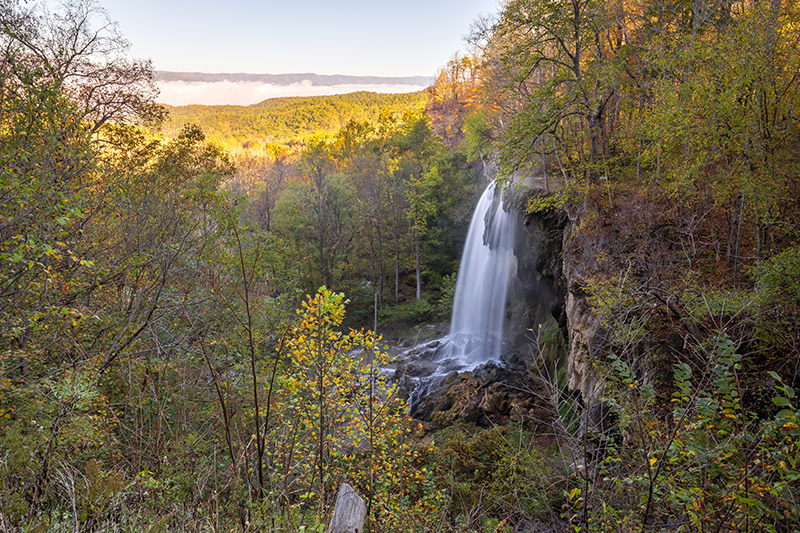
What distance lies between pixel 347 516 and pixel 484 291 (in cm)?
1883

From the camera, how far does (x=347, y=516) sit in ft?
7.75

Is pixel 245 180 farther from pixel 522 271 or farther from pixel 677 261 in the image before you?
pixel 677 261

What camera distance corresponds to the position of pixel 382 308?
2580cm

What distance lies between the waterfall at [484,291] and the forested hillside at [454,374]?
88.8 inches

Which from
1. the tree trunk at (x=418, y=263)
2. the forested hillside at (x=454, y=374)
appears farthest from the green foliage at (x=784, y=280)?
the tree trunk at (x=418, y=263)

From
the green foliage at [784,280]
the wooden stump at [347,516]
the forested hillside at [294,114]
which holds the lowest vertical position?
the wooden stump at [347,516]

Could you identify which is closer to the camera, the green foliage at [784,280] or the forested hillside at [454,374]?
the forested hillside at [454,374]

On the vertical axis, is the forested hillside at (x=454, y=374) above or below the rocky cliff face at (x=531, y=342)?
above

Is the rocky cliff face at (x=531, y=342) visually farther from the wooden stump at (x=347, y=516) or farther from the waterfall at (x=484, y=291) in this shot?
the wooden stump at (x=347, y=516)

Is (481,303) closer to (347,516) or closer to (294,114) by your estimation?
(347,516)

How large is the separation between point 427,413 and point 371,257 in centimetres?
1513

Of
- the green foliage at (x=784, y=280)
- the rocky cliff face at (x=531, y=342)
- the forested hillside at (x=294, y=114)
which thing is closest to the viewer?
the green foliage at (x=784, y=280)

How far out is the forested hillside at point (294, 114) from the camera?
217 ft

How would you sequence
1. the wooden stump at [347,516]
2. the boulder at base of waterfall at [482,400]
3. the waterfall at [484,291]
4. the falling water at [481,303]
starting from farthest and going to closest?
the waterfall at [484,291]
the falling water at [481,303]
the boulder at base of waterfall at [482,400]
the wooden stump at [347,516]
